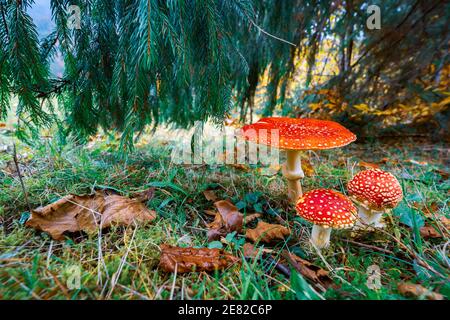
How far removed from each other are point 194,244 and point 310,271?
0.64 meters

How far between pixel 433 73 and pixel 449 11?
0.77m

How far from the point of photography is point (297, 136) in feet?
5.30

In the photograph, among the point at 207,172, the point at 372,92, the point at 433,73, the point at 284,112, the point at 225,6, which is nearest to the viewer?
the point at 225,6

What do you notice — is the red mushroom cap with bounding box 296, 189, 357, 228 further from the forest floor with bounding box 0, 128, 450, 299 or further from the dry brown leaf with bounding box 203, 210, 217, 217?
the dry brown leaf with bounding box 203, 210, 217, 217

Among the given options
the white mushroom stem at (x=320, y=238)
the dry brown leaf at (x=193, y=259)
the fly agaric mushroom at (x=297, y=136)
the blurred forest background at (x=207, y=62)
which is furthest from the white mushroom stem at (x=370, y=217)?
the blurred forest background at (x=207, y=62)

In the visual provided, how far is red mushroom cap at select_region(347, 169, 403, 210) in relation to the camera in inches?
60.4

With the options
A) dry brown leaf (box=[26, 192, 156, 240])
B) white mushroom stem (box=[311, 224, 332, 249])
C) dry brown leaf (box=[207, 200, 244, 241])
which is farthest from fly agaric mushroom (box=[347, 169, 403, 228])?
dry brown leaf (box=[26, 192, 156, 240])

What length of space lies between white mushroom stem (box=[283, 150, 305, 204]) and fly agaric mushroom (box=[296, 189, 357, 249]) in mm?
517

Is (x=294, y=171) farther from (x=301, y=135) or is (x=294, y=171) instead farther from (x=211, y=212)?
(x=211, y=212)

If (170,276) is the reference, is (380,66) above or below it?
above

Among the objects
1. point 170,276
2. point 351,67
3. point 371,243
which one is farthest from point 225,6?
point 351,67

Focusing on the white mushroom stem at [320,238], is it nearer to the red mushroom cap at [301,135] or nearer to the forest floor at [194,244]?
the forest floor at [194,244]

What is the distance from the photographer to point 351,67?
152 inches
